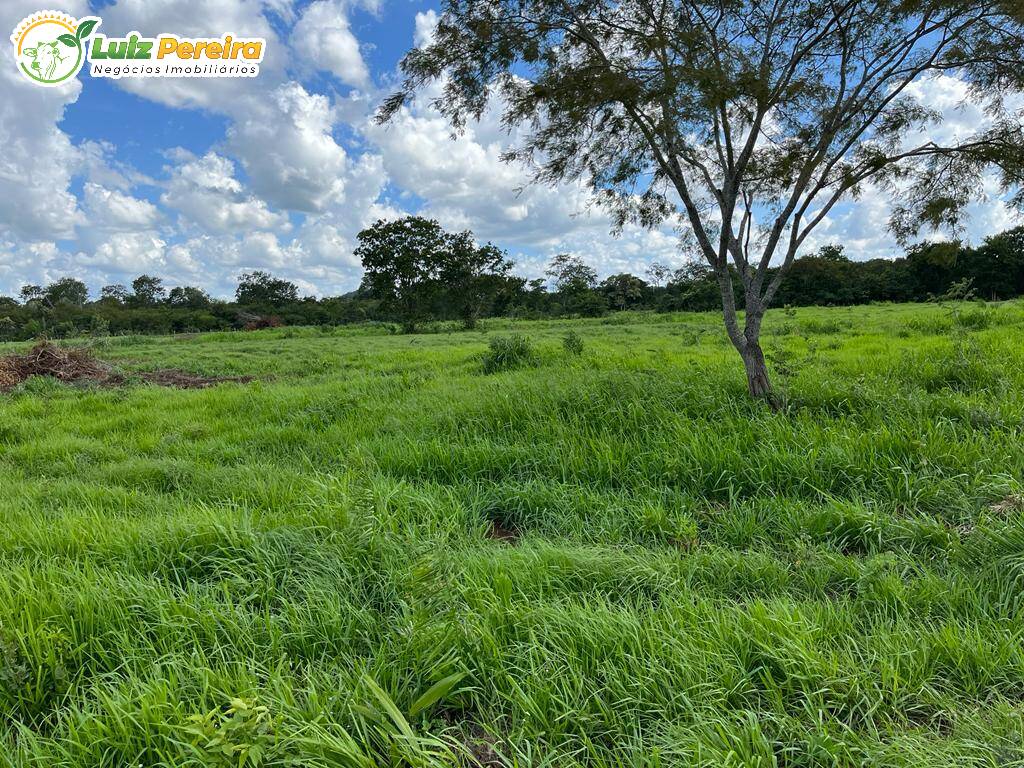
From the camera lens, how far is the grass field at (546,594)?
178 cm

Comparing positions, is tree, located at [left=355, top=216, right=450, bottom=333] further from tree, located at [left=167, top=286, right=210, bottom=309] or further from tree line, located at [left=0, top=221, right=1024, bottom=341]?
tree, located at [left=167, top=286, right=210, bottom=309]

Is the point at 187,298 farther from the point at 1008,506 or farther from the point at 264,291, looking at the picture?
the point at 1008,506

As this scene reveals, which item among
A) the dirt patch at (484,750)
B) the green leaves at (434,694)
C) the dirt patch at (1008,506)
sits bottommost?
the dirt patch at (484,750)

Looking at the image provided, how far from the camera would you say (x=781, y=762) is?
174 centimetres

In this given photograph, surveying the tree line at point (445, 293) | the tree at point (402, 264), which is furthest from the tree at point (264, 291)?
the tree at point (402, 264)

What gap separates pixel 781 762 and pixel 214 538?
3246 mm

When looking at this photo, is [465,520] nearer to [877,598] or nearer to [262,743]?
[262,743]

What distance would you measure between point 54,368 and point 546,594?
14.6 meters

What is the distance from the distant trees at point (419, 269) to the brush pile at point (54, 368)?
22.4 m

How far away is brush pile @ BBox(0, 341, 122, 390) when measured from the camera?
11133 millimetres

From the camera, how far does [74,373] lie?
11773mm

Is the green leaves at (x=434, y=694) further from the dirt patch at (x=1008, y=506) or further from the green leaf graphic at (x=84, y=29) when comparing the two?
the green leaf graphic at (x=84, y=29)

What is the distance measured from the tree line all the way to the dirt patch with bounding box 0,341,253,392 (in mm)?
12138

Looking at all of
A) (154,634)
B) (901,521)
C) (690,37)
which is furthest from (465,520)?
(690,37)
